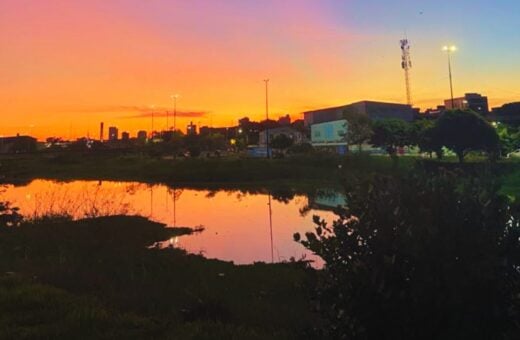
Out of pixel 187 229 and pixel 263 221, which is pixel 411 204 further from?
pixel 263 221

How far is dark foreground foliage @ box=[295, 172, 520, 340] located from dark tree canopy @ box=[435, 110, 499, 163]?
41052mm

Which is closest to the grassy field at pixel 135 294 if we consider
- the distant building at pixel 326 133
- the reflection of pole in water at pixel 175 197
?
the reflection of pole in water at pixel 175 197

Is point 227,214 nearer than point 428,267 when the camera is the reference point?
No

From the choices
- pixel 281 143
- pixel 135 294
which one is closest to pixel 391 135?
pixel 281 143

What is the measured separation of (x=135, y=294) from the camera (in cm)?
814

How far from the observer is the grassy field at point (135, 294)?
5.88 m

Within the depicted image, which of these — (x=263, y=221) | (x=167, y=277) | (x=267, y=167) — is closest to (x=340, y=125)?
(x=267, y=167)

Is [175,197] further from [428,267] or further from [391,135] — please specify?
[391,135]

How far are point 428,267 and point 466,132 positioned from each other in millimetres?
41807

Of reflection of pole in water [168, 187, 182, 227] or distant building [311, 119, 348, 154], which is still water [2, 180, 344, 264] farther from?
distant building [311, 119, 348, 154]

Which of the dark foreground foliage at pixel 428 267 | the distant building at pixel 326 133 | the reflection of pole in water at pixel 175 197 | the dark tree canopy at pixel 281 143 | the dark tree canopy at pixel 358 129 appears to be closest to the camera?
the dark foreground foliage at pixel 428 267

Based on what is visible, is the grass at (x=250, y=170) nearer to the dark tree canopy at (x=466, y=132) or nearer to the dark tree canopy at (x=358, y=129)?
the dark tree canopy at (x=466, y=132)

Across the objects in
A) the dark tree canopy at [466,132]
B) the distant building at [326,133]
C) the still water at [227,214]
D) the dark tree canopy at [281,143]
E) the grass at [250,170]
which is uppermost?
the distant building at [326,133]

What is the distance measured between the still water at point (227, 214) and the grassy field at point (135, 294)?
292cm
